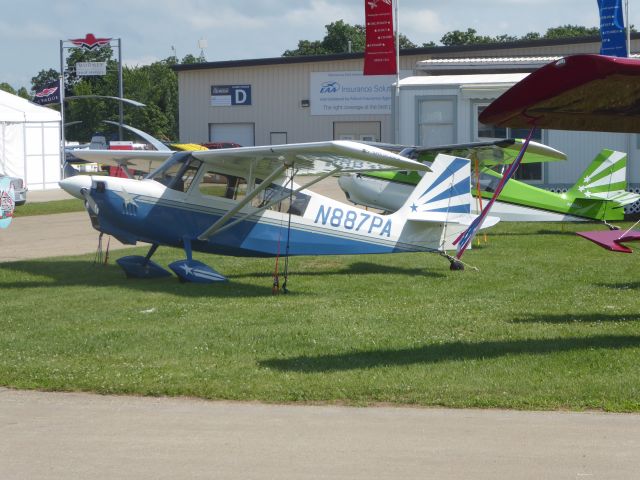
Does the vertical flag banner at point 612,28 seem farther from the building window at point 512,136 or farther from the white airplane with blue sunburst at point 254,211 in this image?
the white airplane with blue sunburst at point 254,211

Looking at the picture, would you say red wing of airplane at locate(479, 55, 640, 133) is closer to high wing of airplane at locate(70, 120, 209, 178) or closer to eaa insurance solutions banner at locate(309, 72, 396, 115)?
high wing of airplane at locate(70, 120, 209, 178)

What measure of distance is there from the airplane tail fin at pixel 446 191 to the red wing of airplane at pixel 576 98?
5.73 m

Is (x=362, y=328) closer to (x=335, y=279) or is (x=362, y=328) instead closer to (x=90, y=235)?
(x=335, y=279)

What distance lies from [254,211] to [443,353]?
6.13 meters

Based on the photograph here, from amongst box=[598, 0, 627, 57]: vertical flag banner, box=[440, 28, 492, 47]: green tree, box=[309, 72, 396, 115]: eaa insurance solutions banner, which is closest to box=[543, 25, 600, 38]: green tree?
box=[440, 28, 492, 47]: green tree

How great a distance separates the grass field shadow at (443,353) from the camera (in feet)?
27.4

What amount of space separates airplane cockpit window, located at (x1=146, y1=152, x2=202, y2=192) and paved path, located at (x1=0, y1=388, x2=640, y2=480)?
720 cm

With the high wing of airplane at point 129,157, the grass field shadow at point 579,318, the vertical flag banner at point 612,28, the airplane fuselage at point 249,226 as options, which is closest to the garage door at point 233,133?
the vertical flag banner at point 612,28

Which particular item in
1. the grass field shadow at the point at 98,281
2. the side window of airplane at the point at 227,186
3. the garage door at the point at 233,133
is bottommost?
the grass field shadow at the point at 98,281

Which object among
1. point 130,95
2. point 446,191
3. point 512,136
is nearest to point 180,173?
point 446,191

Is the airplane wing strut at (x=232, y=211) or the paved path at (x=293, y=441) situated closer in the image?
the paved path at (x=293, y=441)

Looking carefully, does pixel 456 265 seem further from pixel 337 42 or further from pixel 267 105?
pixel 337 42

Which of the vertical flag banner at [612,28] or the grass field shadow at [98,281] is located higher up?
the vertical flag banner at [612,28]

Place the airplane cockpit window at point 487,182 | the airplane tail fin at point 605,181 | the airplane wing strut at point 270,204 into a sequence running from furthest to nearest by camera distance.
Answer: the airplane cockpit window at point 487,182 → the airplane tail fin at point 605,181 → the airplane wing strut at point 270,204
